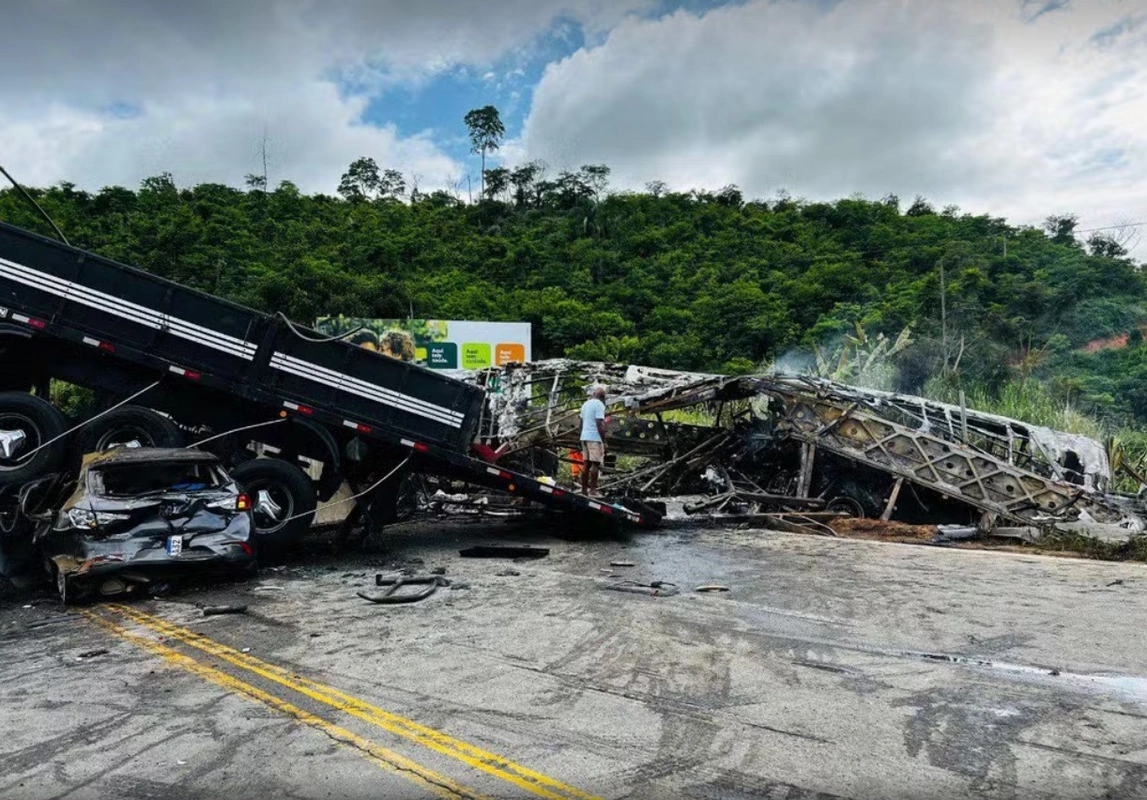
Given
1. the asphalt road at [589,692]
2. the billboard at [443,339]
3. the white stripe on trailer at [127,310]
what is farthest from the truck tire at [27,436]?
the billboard at [443,339]

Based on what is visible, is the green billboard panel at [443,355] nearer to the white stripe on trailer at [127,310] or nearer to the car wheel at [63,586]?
the white stripe on trailer at [127,310]

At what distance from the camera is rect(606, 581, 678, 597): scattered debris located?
318 inches

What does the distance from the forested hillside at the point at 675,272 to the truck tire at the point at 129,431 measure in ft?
80.0

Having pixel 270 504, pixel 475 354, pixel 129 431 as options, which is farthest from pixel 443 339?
pixel 129 431

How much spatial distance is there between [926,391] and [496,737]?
26.7 metres

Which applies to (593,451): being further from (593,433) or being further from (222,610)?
(222,610)

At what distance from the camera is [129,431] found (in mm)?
9711

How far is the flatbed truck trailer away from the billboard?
19.4m

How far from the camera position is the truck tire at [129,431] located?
30.8 ft

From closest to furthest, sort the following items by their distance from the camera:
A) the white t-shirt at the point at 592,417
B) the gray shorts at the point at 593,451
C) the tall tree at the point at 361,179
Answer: the white t-shirt at the point at 592,417 < the gray shorts at the point at 593,451 < the tall tree at the point at 361,179

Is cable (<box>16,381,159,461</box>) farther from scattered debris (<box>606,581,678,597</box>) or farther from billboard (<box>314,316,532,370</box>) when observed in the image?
billboard (<box>314,316,532,370</box>)

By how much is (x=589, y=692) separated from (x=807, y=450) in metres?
10.1

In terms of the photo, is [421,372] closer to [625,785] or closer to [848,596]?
[848,596]

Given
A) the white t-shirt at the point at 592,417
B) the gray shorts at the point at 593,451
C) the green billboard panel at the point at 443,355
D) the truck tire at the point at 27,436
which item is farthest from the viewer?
the green billboard panel at the point at 443,355
